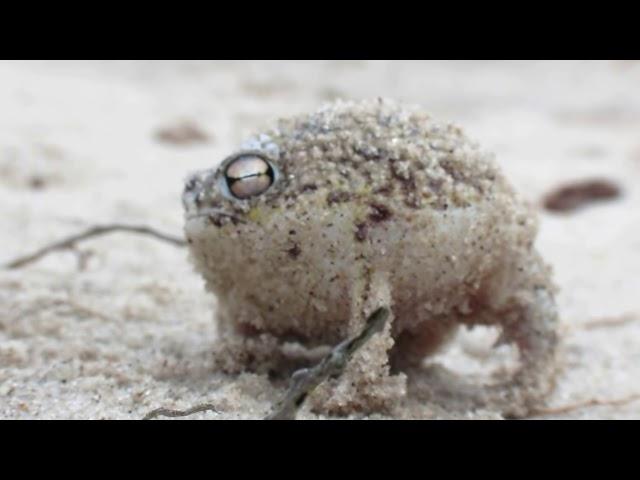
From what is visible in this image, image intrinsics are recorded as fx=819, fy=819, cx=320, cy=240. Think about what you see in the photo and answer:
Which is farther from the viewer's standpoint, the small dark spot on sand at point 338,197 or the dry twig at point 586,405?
the dry twig at point 586,405

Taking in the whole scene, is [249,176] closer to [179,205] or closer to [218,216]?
[218,216]

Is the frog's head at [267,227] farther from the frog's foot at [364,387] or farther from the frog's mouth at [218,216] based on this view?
the frog's foot at [364,387]

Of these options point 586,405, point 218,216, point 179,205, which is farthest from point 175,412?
point 179,205

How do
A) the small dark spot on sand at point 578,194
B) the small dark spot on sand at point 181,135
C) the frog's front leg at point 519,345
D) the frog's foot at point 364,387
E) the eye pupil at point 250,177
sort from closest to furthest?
the frog's foot at point 364,387, the eye pupil at point 250,177, the frog's front leg at point 519,345, the small dark spot on sand at point 578,194, the small dark spot on sand at point 181,135

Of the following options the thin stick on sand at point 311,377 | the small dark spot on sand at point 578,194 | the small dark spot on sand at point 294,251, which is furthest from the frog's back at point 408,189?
the small dark spot on sand at point 578,194

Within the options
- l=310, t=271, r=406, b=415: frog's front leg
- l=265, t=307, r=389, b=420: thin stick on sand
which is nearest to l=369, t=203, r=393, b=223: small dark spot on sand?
l=310, t=271, r=406, b=415: frog's front leg

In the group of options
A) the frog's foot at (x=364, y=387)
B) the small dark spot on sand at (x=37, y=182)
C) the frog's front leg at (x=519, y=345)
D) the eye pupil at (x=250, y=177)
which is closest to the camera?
the frog's foot at (x=364, y=387)

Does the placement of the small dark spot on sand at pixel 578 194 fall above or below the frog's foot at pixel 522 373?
above
